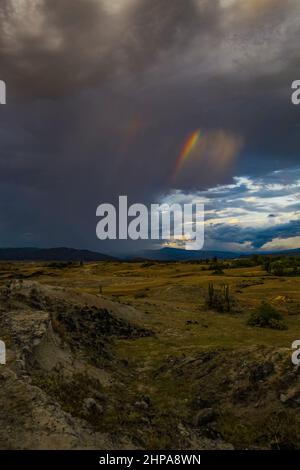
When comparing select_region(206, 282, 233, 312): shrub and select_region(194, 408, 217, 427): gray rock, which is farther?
select_region(206, 282, 233, 312): shrub

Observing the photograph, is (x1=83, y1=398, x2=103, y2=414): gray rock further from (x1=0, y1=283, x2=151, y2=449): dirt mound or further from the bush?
the bush

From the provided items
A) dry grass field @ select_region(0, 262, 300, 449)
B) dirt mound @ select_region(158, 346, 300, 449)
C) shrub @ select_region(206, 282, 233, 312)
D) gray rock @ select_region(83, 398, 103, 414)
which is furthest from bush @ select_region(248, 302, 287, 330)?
gray rock @ select_region(83, 398, 103, 414)

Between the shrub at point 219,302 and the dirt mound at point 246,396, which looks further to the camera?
the shrub at point 219,302

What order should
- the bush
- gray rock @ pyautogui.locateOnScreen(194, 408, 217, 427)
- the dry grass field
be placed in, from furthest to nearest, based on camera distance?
the bush < gray rock @ pyautogui.locateOnScreen(194, 408, 217, 427) < the dry grass field

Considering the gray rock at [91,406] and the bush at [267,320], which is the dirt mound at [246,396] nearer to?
the gray rock at [91,406]

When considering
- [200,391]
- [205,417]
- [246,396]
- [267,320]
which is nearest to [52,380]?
[205,417]

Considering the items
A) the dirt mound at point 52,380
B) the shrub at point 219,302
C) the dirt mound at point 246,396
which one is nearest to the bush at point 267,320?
the shrub at point 219,302

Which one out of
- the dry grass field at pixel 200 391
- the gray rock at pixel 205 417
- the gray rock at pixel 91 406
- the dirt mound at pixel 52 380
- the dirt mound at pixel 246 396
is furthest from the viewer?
the gray rock at pixel 205 417

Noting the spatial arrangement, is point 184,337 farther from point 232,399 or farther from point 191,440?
point 191,440

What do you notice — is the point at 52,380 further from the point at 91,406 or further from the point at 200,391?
the point at 200,391

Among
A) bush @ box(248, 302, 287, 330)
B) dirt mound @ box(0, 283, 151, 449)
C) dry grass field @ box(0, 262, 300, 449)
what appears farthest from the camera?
bush @ box(248, 302, 287, 330)

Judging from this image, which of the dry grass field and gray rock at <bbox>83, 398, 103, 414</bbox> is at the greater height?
gray rock at <bbox>83, 398, 103, 414</bbox>

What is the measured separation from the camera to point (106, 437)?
10688mm

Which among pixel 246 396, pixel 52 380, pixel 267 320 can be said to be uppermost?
pixel 52 380
